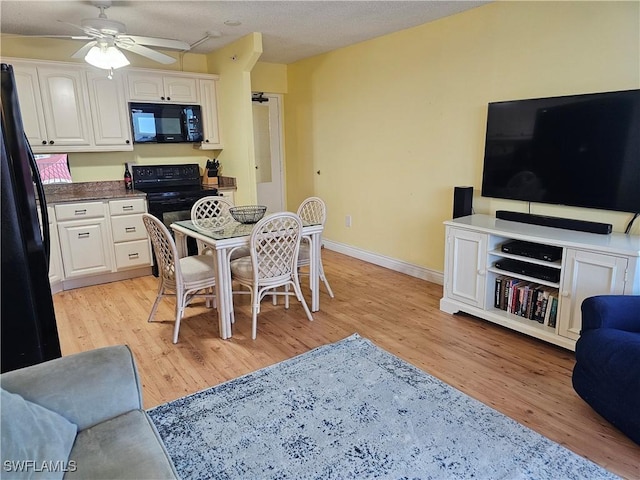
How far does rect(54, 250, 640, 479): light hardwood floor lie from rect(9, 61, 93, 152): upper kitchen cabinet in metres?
1.50

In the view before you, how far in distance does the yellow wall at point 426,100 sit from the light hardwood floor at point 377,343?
941mm

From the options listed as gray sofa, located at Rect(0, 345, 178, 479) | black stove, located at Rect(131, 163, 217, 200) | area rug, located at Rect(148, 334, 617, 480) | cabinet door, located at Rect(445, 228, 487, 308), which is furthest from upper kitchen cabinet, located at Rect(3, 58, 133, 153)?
cabinet door, located at Rect(445, 228, 487, 308)

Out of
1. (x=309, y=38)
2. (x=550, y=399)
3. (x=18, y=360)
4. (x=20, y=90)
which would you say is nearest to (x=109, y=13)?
(x=20, y=90)

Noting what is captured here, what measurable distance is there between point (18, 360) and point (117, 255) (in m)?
2.57

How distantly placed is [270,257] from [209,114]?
2716 mm

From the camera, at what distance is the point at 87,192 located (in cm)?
445

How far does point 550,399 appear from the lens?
7.31ft

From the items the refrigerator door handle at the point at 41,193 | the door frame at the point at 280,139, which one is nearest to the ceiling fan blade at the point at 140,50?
the refrigerator door handle at the point at 41,193

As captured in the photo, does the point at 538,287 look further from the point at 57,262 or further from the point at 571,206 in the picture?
the point at 57,262

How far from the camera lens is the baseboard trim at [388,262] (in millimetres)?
4148

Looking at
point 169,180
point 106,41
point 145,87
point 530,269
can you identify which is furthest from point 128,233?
point 530,269

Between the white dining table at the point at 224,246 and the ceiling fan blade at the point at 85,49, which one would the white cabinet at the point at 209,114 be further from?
the white dining table at the point at 224,246

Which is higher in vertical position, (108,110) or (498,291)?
(108,110)
